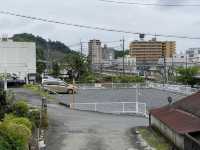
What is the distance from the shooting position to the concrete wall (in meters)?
16.7

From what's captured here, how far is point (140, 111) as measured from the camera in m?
34.8

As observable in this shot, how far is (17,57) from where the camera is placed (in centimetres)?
6562

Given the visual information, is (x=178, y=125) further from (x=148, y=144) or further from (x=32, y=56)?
(x=32, y=56)

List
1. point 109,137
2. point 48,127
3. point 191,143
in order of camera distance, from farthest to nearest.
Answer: point 48,127, point 109,137, point 191,143

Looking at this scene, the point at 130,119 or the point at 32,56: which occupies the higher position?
the point at 32,56

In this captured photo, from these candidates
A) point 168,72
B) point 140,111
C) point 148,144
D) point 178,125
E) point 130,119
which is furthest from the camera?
point 168,72

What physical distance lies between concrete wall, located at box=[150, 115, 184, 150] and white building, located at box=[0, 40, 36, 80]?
4339 centimetres

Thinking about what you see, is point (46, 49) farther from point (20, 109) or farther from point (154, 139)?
point (154, 139)

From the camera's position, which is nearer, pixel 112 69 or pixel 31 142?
pixel 31 142

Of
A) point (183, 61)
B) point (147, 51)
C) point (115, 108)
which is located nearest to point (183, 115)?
point (115, 108)

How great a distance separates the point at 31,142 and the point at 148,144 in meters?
4.81

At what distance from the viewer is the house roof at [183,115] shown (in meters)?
16.5

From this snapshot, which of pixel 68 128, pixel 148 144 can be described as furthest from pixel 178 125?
pixel 68 128

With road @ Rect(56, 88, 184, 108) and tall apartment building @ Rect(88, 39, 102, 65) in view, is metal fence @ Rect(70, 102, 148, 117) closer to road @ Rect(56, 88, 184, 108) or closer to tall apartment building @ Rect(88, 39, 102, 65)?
road @ Rect(56, 88, 184, 108)
